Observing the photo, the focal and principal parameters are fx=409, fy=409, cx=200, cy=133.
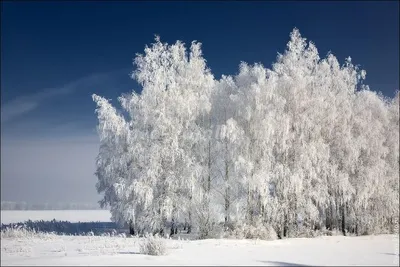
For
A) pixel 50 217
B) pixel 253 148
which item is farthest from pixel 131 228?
pixel 50 217

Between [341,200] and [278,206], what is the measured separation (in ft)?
17.1

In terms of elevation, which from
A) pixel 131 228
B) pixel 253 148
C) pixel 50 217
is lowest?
pixel 131 228

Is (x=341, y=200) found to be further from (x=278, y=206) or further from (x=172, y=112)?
(x=172, y=112)

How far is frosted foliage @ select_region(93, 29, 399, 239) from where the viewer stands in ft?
84.7

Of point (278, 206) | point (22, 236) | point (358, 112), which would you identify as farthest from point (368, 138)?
point (22, 236)

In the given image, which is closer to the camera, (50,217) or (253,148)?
(253,148)

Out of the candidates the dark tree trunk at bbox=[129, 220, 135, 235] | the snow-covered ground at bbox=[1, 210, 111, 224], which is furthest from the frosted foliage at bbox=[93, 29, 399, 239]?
the snow-covered ground at bbox=[1, 210, 111, 224]

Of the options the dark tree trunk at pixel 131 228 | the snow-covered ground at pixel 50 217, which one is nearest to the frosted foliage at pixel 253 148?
the dark tree trunk at pixel 131 228

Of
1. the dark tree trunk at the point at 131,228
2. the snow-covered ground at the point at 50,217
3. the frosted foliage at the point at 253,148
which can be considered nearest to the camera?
the frosted foliage at the point at 253,148

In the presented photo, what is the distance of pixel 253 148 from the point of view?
26375 mm

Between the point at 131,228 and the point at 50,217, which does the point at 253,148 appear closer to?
the point at 131,228

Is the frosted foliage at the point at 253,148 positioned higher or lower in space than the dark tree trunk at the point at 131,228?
higher

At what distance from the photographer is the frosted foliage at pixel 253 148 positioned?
25812 mm

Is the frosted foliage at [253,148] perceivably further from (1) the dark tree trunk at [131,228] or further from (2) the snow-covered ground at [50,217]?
(2) the snow-covered ground at [50,217]
